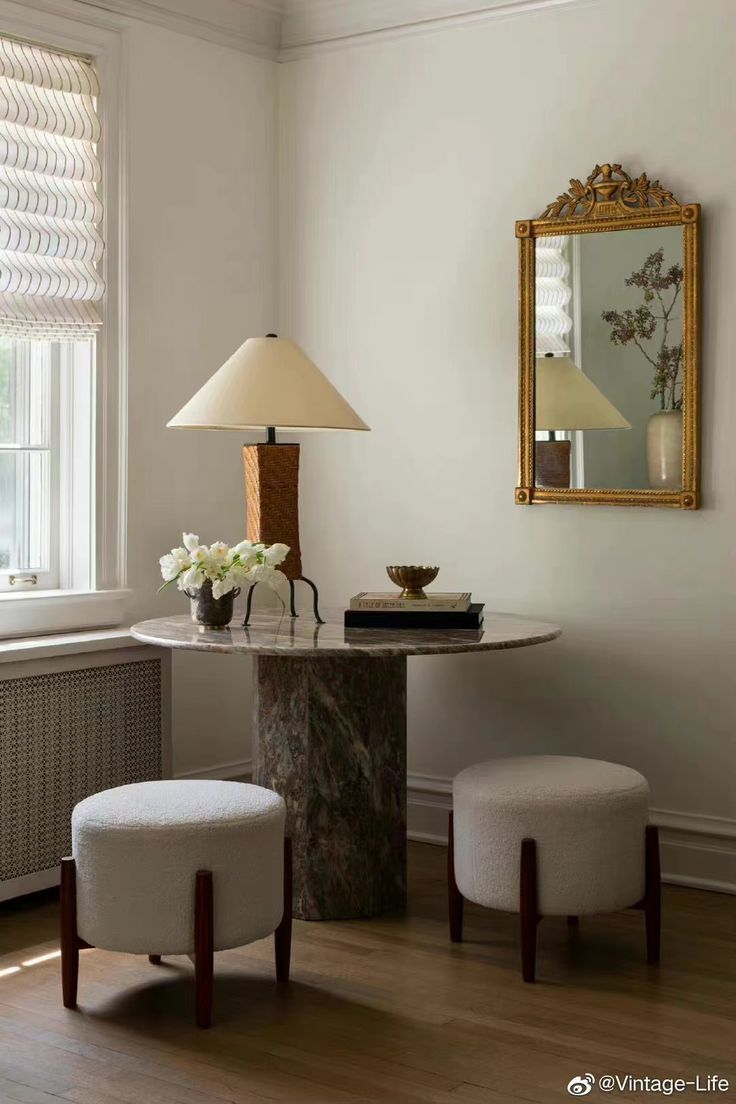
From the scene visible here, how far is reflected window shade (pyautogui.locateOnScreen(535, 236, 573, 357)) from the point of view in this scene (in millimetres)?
3914

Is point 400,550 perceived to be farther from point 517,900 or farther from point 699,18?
point 699,18

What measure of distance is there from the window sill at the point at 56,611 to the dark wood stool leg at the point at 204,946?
1220 millimetres

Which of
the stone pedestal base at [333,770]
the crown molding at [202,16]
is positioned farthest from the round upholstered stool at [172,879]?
the crown molding at [202,16]

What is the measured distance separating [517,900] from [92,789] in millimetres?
1287

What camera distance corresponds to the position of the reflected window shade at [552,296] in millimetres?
3914

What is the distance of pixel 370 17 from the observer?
14.1 ft

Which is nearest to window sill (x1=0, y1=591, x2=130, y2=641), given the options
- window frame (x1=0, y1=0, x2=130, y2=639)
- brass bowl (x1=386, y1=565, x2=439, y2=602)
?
window frame (x1=0, y1=0, x2=130, y2=639)

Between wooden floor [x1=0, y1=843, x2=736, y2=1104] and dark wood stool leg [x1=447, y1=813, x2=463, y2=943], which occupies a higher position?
dark wood stool leg [x1=447, y1=813, x2=463, y2=943]

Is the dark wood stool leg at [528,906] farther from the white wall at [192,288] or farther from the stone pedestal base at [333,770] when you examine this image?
the white wall at [192,288]

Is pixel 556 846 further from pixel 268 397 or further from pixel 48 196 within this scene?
pixel 48 196

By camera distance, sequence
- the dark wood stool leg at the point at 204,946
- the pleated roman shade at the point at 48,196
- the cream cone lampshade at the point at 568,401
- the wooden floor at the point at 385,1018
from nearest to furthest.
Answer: the wooden floor at the point at 385,1018 < the dark wood stool leg at the point at 204,946 < the pleated roman shade at the point at 48,196 < the cream cone lampshade at the point at 568,401

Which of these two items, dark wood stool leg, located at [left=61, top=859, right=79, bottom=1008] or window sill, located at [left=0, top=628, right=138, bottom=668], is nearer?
dark wood stool leg, located at [left=61, top=859, right=79, bottom=1008]

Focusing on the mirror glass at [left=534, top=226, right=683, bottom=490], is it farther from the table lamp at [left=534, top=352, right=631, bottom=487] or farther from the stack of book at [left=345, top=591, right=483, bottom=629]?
the stack of book at [left=345, top=591, right=483, bottom=629]

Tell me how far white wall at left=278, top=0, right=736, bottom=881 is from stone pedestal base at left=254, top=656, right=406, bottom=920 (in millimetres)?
737
